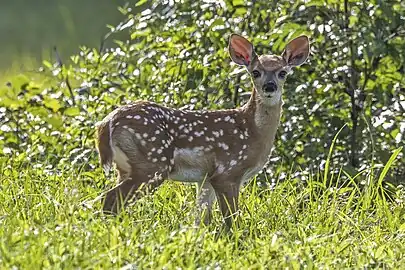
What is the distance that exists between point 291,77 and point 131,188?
209 cm

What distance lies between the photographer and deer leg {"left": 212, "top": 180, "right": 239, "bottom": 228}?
22.5 feet

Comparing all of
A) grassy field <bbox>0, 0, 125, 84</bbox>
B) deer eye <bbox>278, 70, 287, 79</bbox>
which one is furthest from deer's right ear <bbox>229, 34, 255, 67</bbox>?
grassy field <bbox>0, 0, 125, 84</bbox>

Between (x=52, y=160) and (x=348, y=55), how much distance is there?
2002 millimetres

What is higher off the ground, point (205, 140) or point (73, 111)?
point (73, 111)

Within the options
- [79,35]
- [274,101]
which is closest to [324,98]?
[274,101]

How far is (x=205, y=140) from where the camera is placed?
23.0 ft

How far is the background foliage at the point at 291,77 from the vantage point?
810 cm

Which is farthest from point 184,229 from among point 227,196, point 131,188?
point 227,196

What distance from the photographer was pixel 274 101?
7219 mm

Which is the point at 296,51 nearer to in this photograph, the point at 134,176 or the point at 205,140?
the point at 205,140

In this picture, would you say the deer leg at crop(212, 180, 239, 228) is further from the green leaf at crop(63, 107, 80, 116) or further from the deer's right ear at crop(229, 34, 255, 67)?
the green leaf at crop(63, 107, 80, 116)

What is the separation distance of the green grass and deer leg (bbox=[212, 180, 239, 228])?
0.07m

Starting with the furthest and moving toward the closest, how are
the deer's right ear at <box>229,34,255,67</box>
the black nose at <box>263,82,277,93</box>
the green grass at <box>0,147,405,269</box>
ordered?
the deer's right ear at <box>229,34,255,67</box> → the black nose at <box>263,82,277,93</box> → the green grass at <box>0,147,405,269</box>

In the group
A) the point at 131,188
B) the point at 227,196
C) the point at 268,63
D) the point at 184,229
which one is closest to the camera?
the point at 184,229
